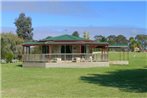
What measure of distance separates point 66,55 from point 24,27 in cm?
6732

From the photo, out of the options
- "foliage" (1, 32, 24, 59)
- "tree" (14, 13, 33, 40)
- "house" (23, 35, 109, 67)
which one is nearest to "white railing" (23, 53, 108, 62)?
"house" (23, 35, 109, 67)

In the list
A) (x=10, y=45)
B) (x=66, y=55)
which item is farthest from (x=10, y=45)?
(x=66, y=55)

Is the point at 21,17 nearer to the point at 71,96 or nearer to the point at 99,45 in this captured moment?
the point at 99,45

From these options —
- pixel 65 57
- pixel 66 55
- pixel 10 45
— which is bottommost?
pixel 65 57

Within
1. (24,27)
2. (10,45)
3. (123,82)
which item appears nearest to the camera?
(123,82)

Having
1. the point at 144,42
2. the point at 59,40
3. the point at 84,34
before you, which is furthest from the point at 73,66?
the point at 144,42

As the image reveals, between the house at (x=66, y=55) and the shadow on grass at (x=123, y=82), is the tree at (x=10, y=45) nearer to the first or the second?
the house at (x=66, y=55)

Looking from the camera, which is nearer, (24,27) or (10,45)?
(10,45)

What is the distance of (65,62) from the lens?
4084 centimetres

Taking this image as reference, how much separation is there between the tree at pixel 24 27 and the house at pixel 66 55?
6226cm

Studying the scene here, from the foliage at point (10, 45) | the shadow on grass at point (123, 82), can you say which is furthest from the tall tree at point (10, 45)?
the shadow on grass at point (123, 82)

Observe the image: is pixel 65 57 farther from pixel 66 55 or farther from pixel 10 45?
pixel 10 45

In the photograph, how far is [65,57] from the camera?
4222cm

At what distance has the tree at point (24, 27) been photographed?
355 ft
